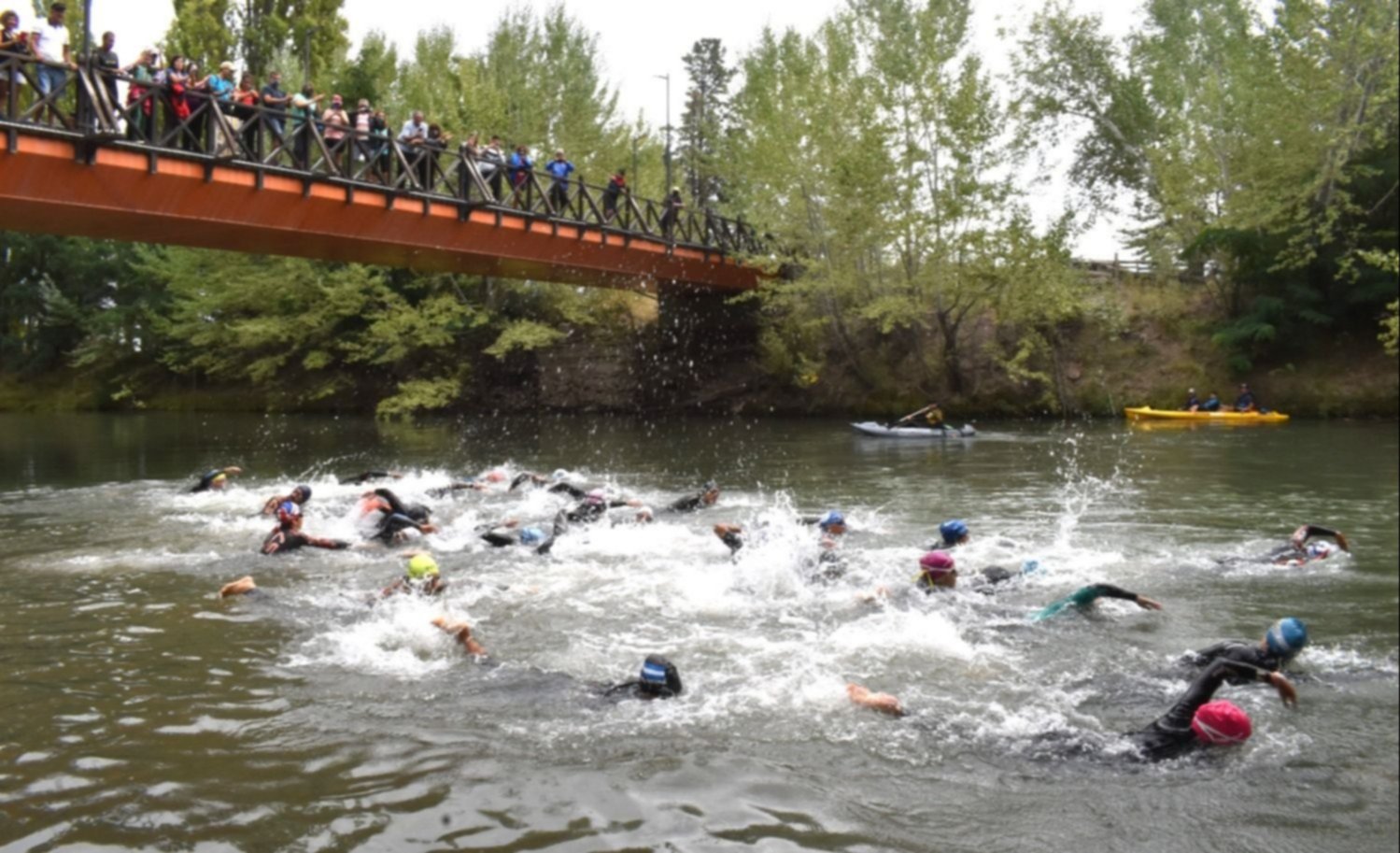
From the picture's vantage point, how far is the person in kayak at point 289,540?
12.7 meters

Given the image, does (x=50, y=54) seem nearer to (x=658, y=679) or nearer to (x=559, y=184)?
(x=559, y=184)

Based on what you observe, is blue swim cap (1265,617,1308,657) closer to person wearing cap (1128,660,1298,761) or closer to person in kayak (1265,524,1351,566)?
person wearing cap (1128,660,1298,761)

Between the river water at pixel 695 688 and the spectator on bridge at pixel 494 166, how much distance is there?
1127cm

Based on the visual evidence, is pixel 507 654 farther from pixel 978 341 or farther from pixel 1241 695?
pixel 978 341

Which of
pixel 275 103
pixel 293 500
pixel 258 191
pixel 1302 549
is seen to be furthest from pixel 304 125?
pixel 1302 549

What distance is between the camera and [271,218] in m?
20.0

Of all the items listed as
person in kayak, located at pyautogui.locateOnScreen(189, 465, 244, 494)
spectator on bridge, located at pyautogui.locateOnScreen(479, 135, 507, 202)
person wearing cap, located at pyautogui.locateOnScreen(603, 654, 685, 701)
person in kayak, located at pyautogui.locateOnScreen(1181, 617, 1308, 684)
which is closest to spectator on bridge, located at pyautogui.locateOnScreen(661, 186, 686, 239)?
spectator on bridge, located at pyautogui.locateOnScreen(479, 135, 507, 202)

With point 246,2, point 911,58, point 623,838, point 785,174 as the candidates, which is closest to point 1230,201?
point 911,58

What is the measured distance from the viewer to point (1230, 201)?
102 feet

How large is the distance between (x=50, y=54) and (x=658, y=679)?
47.5ft

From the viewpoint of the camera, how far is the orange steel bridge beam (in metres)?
16.5

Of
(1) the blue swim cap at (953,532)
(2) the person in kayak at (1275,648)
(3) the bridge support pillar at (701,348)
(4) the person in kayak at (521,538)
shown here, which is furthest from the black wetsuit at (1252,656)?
(3) the bridge support pillar at (701,348)

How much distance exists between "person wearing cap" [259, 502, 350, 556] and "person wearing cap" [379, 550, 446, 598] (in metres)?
2.87

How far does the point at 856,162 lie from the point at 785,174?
2671mm
